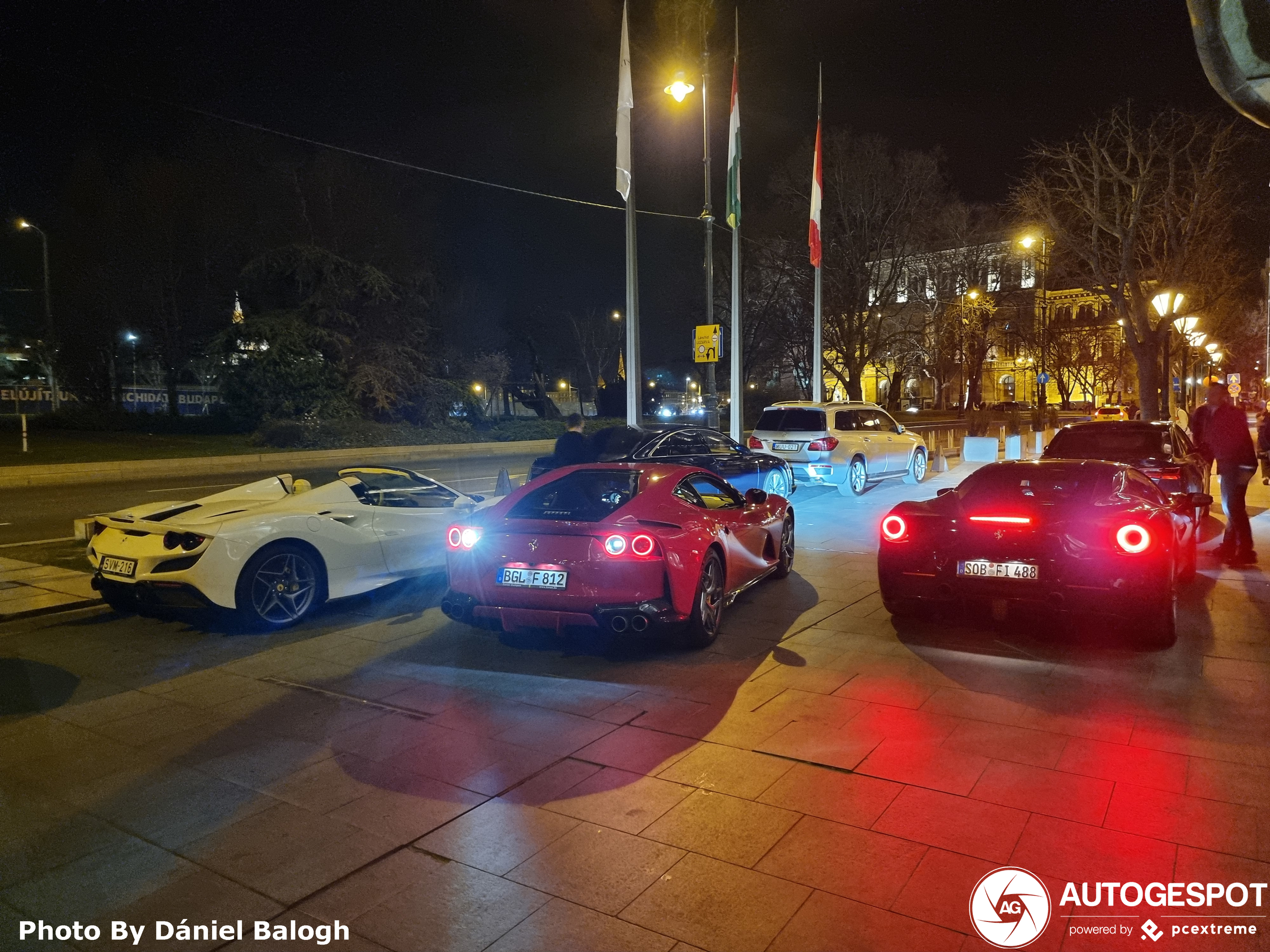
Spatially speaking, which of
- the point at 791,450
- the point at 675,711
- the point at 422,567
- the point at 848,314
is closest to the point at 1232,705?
the point at 675,711

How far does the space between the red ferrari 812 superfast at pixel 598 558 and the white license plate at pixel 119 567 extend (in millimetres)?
2472

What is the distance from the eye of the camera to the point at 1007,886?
309 centimetres

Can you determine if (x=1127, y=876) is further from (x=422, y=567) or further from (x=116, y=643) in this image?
(x=116, y=643)

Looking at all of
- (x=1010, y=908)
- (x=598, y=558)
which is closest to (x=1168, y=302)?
(x=598, y=558)

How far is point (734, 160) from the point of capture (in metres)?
17.3

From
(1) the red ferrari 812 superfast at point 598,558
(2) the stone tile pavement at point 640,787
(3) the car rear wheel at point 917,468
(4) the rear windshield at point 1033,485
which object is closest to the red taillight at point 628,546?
(1) the red ferrari 812 superfast at point 598,558

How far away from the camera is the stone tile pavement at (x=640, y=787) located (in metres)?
3.05

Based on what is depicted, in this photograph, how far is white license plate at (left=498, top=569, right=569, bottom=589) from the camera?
5797 mm

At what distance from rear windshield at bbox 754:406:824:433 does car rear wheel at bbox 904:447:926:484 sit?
140 inches

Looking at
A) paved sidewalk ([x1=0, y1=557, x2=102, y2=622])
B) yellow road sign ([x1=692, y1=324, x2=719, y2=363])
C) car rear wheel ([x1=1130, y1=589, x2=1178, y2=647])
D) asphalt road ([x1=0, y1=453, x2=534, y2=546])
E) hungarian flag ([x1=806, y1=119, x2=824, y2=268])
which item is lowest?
asphalt road ([x1=0, y1=453, x2=534, y2=546])

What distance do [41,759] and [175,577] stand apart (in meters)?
2.13

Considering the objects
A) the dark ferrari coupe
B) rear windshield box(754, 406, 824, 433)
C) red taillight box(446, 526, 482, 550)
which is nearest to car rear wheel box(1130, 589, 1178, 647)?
the dark ferrari coupe

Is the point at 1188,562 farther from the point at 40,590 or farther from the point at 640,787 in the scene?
the point at 40,590

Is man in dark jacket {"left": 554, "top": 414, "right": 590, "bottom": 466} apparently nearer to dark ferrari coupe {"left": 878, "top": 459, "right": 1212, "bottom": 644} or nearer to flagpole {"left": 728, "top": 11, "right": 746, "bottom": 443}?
dark ferrari coupe {"left": 878, "top": 459, "right": 1212, "bottom": 644}
